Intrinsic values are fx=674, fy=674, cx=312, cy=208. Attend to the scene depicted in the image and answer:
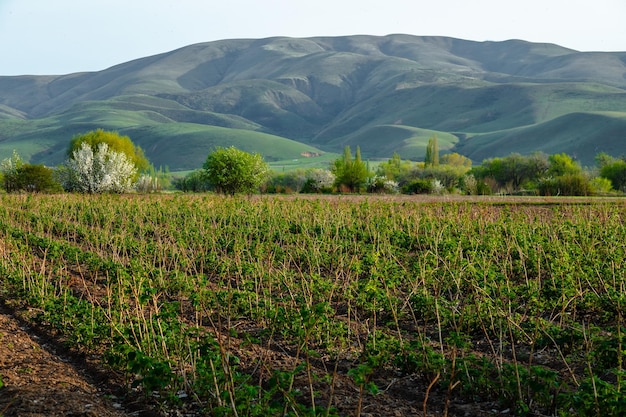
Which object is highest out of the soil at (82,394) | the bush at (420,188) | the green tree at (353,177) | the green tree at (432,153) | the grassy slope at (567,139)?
the grassy slope at (567,139)

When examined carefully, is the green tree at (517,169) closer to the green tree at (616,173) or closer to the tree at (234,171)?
the green tree at (616,173)

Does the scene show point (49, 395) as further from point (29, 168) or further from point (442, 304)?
point (29, 168)

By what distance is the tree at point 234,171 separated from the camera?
100 feet

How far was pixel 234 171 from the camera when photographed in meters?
30.6

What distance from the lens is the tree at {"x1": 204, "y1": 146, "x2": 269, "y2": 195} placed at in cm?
3059

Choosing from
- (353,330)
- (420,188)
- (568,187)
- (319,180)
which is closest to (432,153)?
(319,180)

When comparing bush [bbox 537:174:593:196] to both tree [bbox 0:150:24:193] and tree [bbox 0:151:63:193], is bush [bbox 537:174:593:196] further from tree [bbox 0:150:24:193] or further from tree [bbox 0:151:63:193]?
tree [bbox 0:150:24:193]

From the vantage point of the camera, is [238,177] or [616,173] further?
[616,173]

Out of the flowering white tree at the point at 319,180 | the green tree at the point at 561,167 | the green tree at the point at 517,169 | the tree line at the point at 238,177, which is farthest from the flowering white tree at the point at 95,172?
the green tree at the point at 561,167

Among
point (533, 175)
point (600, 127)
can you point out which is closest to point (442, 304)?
point (533, 175)

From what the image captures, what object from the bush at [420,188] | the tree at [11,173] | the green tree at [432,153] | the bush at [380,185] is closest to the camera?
the tree at [11,173]

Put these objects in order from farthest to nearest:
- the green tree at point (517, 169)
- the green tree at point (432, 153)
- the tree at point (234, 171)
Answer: the green tree at point (432, 153) < the green tree at point (517, 169) < the tree at point (234, 171)

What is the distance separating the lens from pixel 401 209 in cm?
2050

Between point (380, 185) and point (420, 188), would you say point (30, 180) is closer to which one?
point (380, 185)
